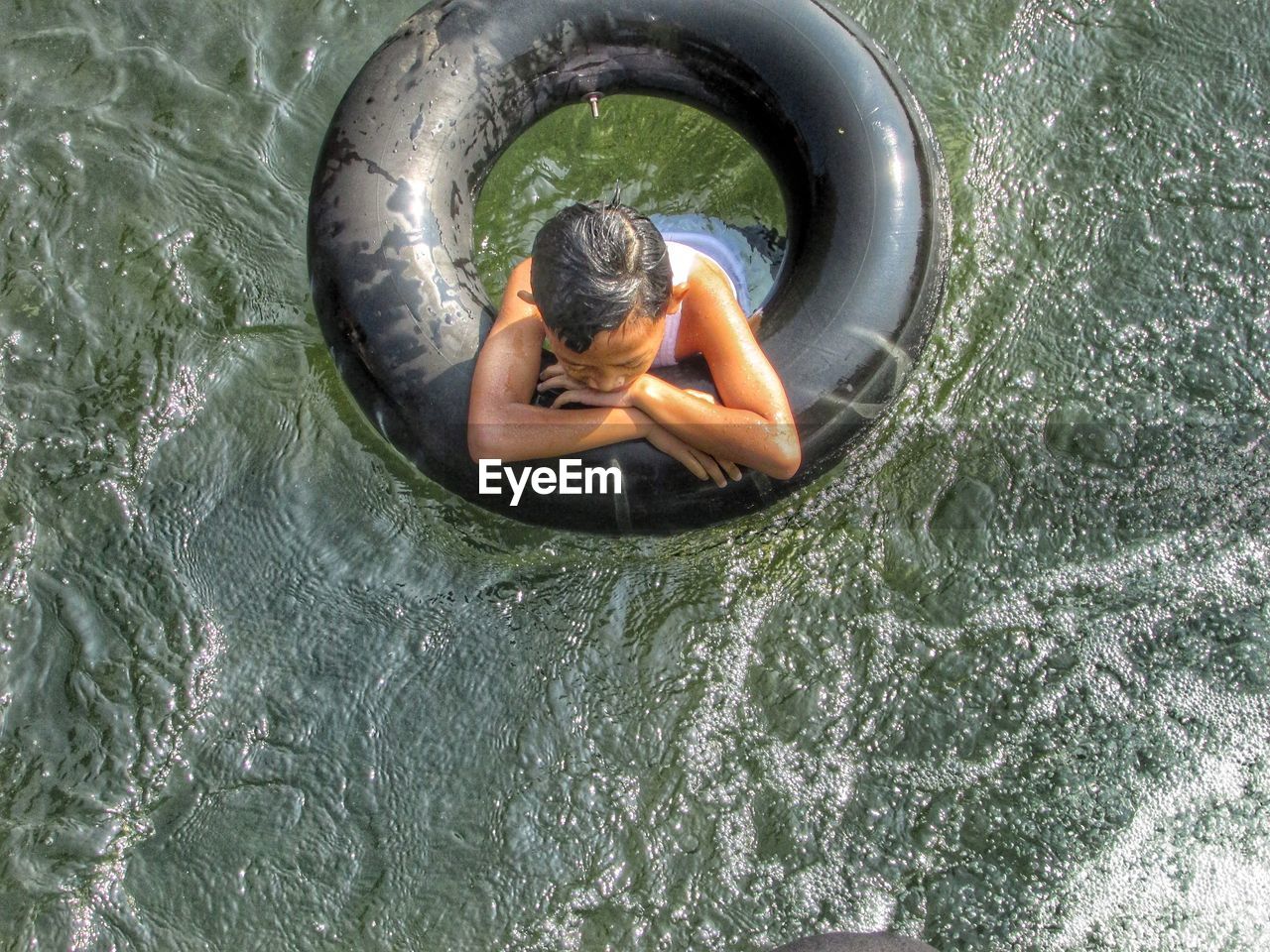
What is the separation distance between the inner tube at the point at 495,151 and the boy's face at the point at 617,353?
0.25 meters

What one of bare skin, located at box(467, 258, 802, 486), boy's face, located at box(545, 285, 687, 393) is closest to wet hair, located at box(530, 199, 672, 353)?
boy's face, located at box(545, 285, 687, 393)

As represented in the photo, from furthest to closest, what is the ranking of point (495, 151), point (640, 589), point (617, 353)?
1. point (640, 589)
2. point (495, 151)
3. point (617, 353)

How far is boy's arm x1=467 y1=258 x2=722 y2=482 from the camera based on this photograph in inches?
106

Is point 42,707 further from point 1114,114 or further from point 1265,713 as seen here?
point 1114,114

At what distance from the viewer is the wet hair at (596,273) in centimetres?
231

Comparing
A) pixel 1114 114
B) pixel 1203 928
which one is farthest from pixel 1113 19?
pixel 1203 928

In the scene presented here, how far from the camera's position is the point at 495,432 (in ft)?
8.98

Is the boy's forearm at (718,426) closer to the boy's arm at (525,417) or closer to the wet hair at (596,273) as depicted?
the boy's arm at (525,417)

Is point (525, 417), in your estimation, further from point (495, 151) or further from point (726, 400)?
point (495, 151)

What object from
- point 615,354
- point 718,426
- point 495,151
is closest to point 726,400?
point 718,426

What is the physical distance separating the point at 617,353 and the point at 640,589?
1.16 meters

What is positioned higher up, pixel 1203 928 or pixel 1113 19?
pixel 1113 19

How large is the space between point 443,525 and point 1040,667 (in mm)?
1823

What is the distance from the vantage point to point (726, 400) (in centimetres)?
274
